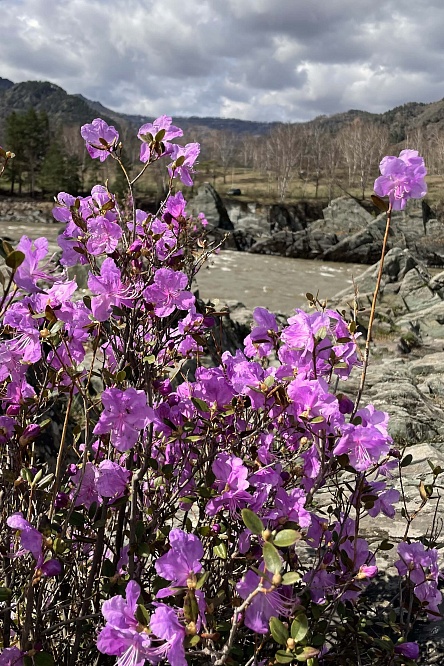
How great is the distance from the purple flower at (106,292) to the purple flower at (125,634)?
648mm

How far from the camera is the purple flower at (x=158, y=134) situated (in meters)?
1.58

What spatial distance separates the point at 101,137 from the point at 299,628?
1460 mm

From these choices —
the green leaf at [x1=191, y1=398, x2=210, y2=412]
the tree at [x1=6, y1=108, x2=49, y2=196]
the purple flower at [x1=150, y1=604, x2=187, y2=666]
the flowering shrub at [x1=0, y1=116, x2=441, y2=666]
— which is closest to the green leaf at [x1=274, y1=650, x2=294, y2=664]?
the flowering shrub at [x1=0, y1=116, x2=441, y2=666]

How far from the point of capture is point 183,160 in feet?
5.48

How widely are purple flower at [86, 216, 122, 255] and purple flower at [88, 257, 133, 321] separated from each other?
0.17 m

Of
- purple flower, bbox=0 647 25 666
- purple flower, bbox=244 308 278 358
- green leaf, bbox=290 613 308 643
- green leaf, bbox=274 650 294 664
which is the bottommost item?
purple flower, bbox=0 647 25 666

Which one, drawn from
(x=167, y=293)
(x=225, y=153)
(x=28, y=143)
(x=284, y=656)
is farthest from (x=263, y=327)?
(x=225, y=153)

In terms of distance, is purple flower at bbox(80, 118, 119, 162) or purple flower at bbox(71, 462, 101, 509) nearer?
purple flower at bbox(71, 462, 101, 509)

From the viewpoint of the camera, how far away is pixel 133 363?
150 centimetres

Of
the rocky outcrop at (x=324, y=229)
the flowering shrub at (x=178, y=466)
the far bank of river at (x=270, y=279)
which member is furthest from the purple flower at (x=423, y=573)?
the rocky outcrop at (x=324, y=229)

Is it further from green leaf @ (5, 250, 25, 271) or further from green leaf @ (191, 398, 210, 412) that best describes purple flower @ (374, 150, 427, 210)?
green leaf @ (5, 250, 25, 271)

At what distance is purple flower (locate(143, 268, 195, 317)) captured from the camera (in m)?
1.40

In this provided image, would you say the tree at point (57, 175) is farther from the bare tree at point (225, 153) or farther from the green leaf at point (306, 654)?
the green leaf at point (306, 654)

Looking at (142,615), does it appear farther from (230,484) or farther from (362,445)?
(362,445)
